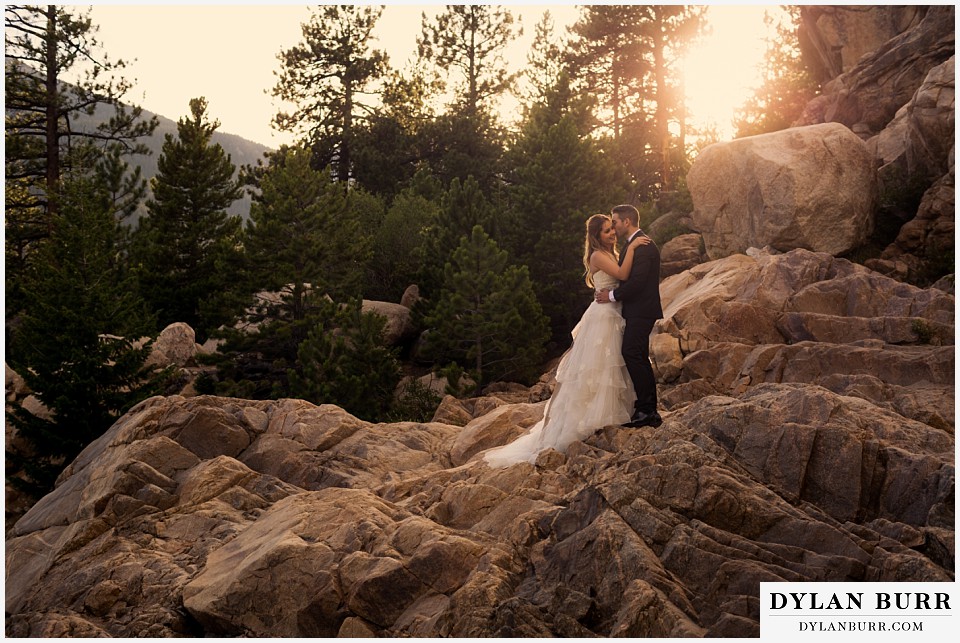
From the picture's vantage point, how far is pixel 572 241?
1073 inches

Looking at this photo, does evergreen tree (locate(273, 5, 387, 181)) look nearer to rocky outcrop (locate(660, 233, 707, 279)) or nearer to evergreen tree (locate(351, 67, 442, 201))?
evergreen tree (locate(351, 67, 442, 201))

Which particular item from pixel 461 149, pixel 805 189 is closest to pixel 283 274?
pixel 805 189

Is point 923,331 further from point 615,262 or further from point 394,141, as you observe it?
point 394,141

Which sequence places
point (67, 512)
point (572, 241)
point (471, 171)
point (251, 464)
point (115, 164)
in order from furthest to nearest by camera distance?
1. point (471, 171)
2. point (115, 164)
3. point (572, 241)
4. point (251, 464)
5. point (67, 512)

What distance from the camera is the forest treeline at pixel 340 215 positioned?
63.8ft

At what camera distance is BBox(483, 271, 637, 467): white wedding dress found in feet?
28.1

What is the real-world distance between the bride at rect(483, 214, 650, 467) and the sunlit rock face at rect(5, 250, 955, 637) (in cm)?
35

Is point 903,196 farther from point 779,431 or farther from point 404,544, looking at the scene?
point 404,544

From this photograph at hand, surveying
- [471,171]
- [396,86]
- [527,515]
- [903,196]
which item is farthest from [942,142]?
[396,86]

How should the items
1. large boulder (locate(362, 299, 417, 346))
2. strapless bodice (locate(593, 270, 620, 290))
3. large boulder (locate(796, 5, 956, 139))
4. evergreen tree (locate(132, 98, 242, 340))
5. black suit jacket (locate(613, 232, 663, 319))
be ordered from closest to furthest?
black suit jacket (locate(613, 232, 663, 319)), strapless bodice (locate(593, 270, 620, 290)), large boulder (locate(796, 5, 956, 139)), large boulder (locate(362, 299, 417, 346)), evergreen tree (locate(132, 98, 242, 340))

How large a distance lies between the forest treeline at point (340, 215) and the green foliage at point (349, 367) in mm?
67

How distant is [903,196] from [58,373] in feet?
66.9

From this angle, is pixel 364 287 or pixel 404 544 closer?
pixel 404 544

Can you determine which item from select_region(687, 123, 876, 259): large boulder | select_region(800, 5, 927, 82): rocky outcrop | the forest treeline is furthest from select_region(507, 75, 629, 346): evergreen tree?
select_region(800, 5, 927, 82): rocky outcrop
